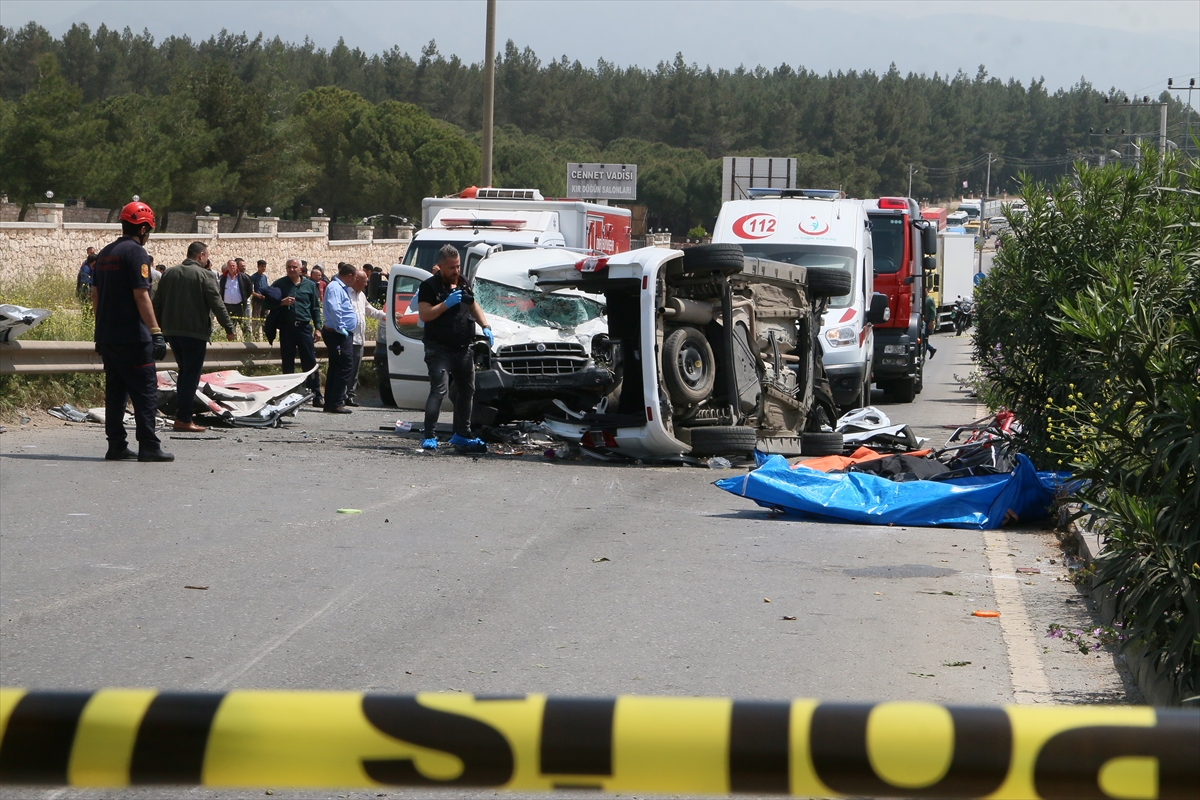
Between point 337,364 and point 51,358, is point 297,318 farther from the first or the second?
point 51,358

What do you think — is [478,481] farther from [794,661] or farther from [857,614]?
[794,661]

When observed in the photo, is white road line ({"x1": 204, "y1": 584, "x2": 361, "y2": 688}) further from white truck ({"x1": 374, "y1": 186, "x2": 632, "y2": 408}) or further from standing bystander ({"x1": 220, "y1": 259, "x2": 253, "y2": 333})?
standing bystander ({"x1": 220, "y1": 259, "x2": 253, "y2": 333})

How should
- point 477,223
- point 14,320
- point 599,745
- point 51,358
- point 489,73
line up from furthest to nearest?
1. point 489,73
2. point 477,223
3. point 51,358
4. point 14,320
5. point 599,745

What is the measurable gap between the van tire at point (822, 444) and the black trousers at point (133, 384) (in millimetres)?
5940

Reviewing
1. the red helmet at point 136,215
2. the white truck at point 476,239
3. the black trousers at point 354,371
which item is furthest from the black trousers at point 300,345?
the red helmet at point 136,215

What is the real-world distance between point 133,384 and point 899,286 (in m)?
14.4

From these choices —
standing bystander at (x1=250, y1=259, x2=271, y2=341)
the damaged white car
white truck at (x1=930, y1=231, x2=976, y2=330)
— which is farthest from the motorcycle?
the damaged white car

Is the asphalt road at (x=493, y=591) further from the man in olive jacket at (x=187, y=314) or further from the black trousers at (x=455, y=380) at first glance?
the man in olive jacket at (x=187, y=314)

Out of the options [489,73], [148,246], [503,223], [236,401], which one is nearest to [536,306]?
[236,401]

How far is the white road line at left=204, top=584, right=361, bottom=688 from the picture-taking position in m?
5.10

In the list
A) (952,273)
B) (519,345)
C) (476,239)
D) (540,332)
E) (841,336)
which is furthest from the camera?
(952,273)

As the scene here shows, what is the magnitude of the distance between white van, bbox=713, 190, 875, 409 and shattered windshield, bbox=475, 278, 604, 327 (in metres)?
3.80

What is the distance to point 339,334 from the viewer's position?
1642 centimetres

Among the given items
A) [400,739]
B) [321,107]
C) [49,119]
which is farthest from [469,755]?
[321,107]
